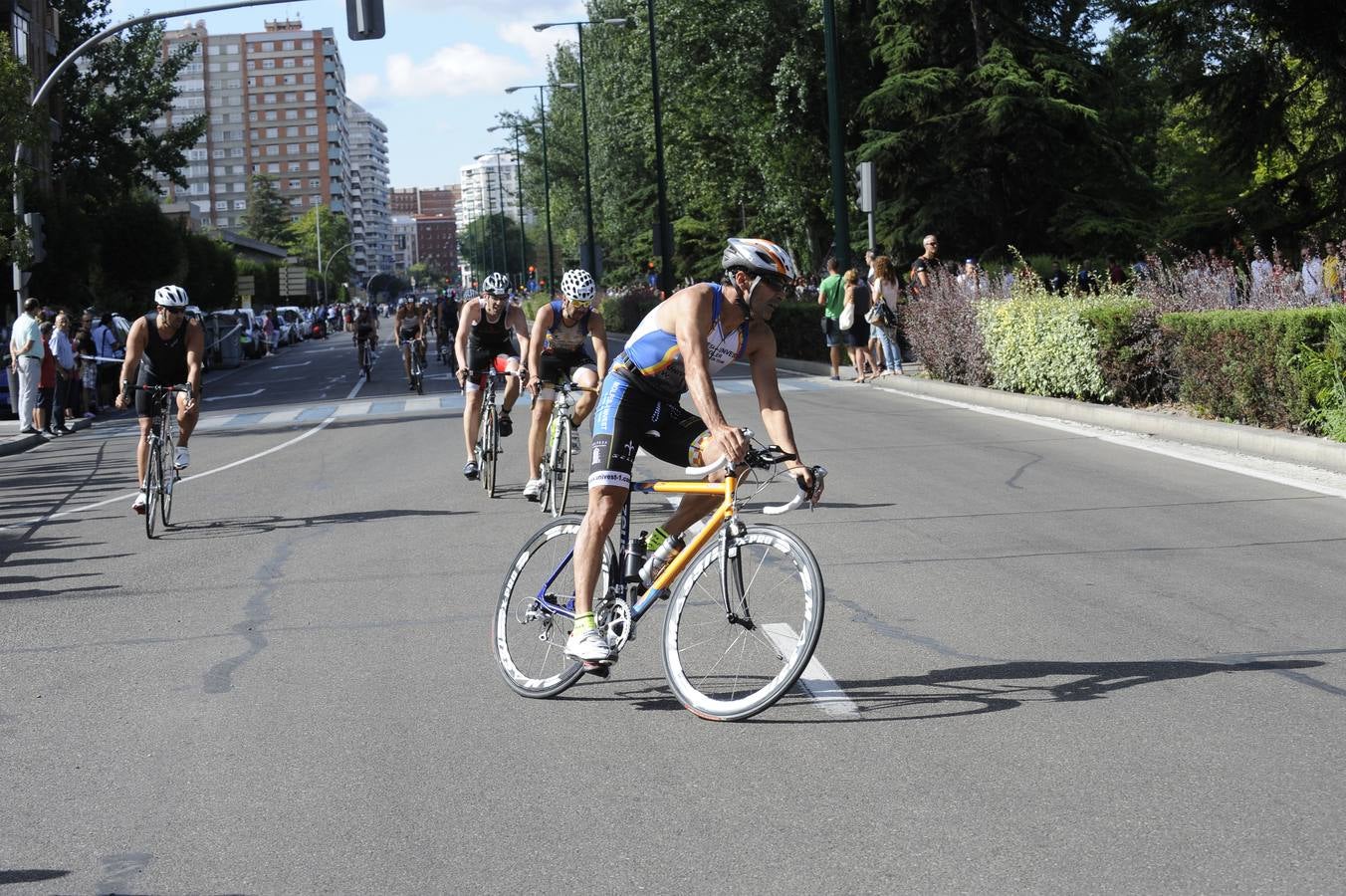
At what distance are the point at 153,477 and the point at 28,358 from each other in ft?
38.9

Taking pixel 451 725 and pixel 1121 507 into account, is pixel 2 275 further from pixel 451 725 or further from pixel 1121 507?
pixel 451 725

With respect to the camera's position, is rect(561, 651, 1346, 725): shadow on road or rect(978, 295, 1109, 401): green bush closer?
rect(561, 651, 1346, 725): shadow on road

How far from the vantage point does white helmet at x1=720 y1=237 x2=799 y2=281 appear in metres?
5.76

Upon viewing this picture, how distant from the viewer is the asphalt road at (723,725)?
14.5ft

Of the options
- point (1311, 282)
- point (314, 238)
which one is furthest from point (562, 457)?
point (314, 238)

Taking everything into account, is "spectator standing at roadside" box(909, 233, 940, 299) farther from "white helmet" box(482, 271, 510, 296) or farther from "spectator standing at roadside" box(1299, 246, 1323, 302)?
"white helmet" box(482, 271, 510, 296)

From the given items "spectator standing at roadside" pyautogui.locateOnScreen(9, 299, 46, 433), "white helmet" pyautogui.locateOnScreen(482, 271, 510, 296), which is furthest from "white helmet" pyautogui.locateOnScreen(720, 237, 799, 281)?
"spectator standing at roadside" pyautogui.locateOnScreen(9, 299, 46, 433)

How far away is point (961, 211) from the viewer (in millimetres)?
39844

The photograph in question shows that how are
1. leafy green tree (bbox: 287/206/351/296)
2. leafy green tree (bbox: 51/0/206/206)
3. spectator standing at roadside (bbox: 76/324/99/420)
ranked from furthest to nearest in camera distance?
leafy green tree (bbox: 287/206/351/296) → leafy green tree (bbox: 51/0/206/206) → spectator standing at roadside (bbox: 76/324/99/420)

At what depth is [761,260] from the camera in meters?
5.77

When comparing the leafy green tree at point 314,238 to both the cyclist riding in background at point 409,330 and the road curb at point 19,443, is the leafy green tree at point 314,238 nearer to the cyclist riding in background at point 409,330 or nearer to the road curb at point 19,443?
the cyclist riding in background at point 409,330

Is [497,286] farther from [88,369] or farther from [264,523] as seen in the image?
[88,369]

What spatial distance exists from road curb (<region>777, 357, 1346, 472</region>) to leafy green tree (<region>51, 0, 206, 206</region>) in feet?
155

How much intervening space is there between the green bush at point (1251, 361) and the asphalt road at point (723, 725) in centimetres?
228
